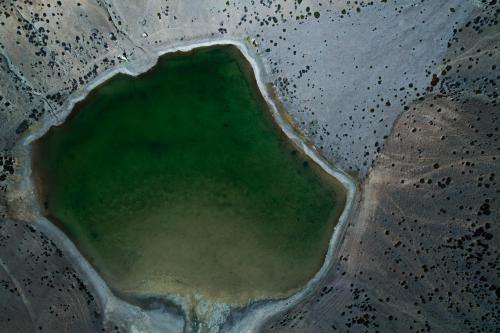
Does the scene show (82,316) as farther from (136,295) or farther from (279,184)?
(279,184)

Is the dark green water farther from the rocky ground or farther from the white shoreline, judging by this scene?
the rocky ground

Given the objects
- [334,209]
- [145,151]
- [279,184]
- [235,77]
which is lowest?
[334,209]

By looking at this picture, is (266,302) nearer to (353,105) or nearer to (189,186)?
(189,186)

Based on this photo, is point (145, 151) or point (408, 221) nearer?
point (408, 221)

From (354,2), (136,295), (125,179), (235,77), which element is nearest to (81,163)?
(125,179)

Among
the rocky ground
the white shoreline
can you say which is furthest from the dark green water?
the rocky ground

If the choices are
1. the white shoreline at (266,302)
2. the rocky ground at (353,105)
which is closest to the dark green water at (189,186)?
the white shoreline at (266,302)
